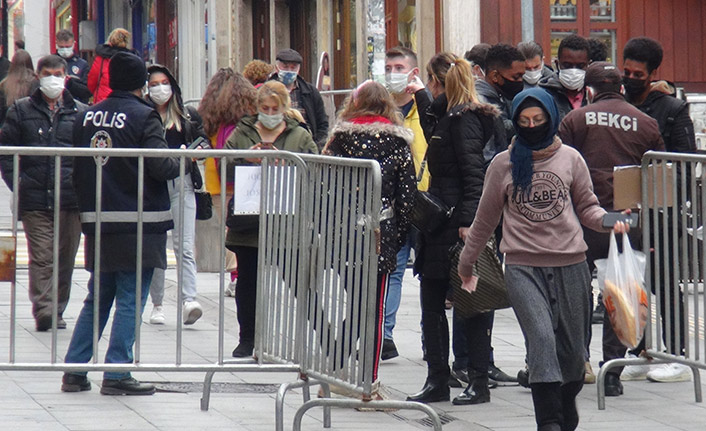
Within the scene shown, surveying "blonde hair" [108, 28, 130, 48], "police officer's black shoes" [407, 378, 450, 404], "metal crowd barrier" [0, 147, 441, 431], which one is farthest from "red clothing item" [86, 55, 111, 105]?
"police officer's black shoes" [407, 378, 450, 404]

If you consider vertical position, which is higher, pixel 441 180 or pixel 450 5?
pixel 450 5

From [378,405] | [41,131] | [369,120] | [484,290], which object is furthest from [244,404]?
[41,131]

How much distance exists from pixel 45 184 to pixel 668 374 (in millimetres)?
4294

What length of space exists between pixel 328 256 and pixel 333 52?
17.0m

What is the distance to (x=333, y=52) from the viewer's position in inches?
930

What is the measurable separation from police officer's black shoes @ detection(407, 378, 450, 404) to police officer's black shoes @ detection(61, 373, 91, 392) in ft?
5.99

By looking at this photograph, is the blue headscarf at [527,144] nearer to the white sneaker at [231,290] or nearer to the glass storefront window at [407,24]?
the white sneaker at [231,290]

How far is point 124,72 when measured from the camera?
27.0 feet

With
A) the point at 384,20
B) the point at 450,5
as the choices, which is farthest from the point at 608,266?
the point at 384,20

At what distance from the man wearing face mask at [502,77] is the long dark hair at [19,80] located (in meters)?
5.91

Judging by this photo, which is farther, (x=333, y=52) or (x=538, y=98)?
(x=333, y=52)

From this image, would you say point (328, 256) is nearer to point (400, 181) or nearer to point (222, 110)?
point (400, 181)

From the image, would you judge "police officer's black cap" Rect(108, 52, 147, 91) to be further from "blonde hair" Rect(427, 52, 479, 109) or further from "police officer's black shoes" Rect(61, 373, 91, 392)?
"blonde hair" Rect(427, 52, 479, 109)

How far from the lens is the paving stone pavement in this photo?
7.37 meters
